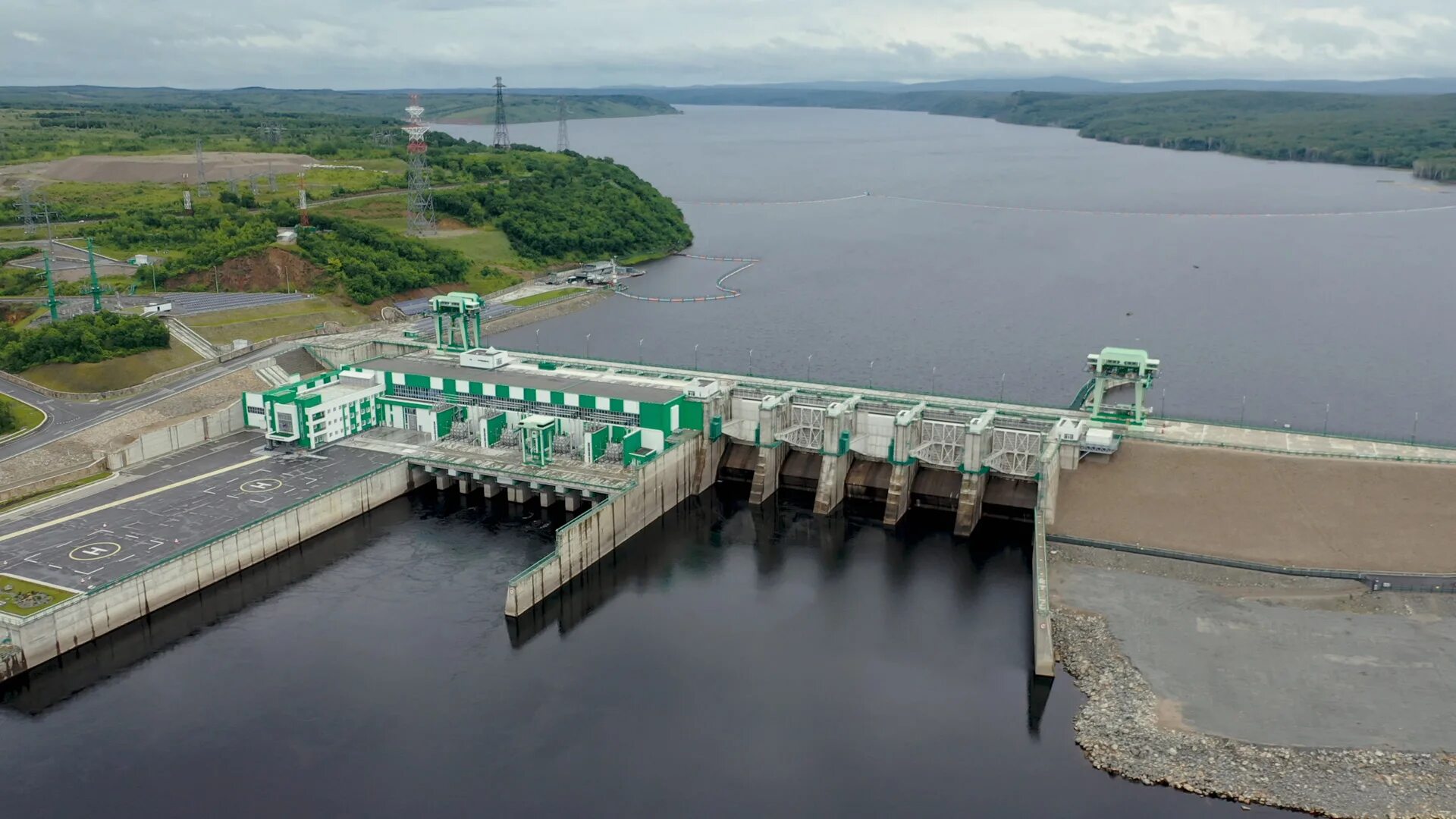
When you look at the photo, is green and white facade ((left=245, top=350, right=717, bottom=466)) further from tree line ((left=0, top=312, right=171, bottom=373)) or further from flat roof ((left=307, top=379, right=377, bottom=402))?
tree line ((left=0, top=312, right=171, bottom=373))

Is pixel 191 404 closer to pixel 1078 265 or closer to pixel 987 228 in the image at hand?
pixel 1078 265

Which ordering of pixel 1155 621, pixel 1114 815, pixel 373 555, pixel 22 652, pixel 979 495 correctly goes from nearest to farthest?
1. pixel 1114 815
2. pixel 22 652
3. pixel 1155 621
4. pixel 373 555
5. pixel 979 495

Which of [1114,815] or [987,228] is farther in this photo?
[987,228]

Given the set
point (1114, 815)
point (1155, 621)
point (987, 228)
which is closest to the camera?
point (1114, 815)

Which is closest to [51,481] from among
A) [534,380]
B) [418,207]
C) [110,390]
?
[110,390]

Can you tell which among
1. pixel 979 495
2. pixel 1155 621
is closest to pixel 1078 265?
pixel 979 495

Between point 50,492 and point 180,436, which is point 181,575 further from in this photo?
point 180,436
